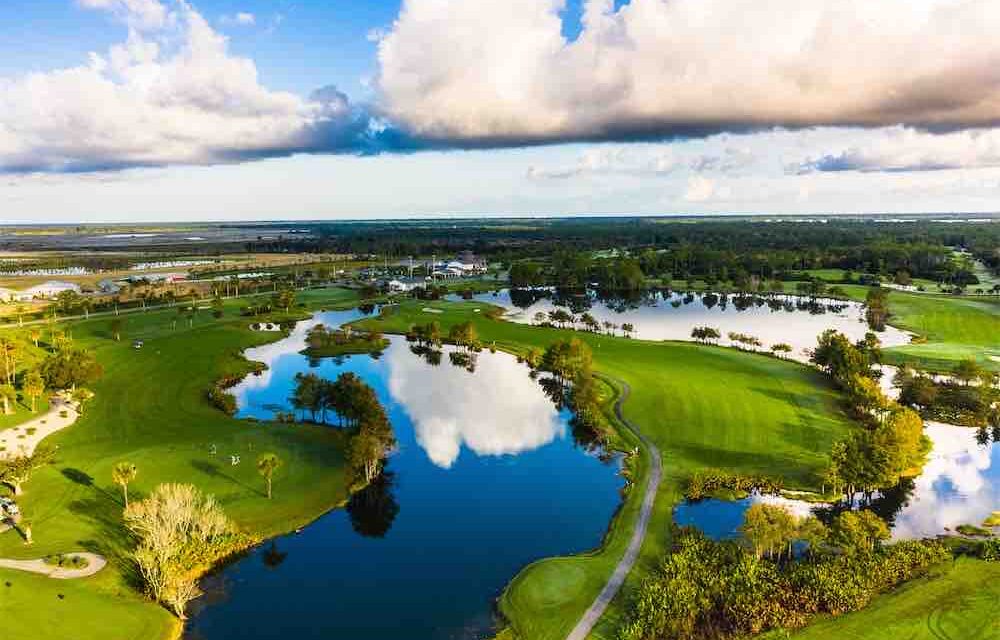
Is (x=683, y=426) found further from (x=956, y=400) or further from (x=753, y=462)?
(x=956, y=400)

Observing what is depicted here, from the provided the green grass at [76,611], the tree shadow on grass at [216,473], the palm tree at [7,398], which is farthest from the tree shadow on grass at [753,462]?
the palm tree at [7,398]

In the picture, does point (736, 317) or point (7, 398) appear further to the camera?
point (736, 317)

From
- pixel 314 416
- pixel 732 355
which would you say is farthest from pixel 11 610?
pixel 732 355

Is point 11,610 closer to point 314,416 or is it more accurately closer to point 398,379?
point 314,416

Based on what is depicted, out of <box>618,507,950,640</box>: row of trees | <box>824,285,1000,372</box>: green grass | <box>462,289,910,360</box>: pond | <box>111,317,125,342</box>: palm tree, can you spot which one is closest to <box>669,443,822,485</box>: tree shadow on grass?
<box>618,507,950,640</box>: row of trees

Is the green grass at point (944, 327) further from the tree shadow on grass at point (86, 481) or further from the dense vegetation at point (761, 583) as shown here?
the tree shadow on grass at point (86, 481)

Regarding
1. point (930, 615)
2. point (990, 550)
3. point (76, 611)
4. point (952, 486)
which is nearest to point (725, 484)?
point (990, 550)
